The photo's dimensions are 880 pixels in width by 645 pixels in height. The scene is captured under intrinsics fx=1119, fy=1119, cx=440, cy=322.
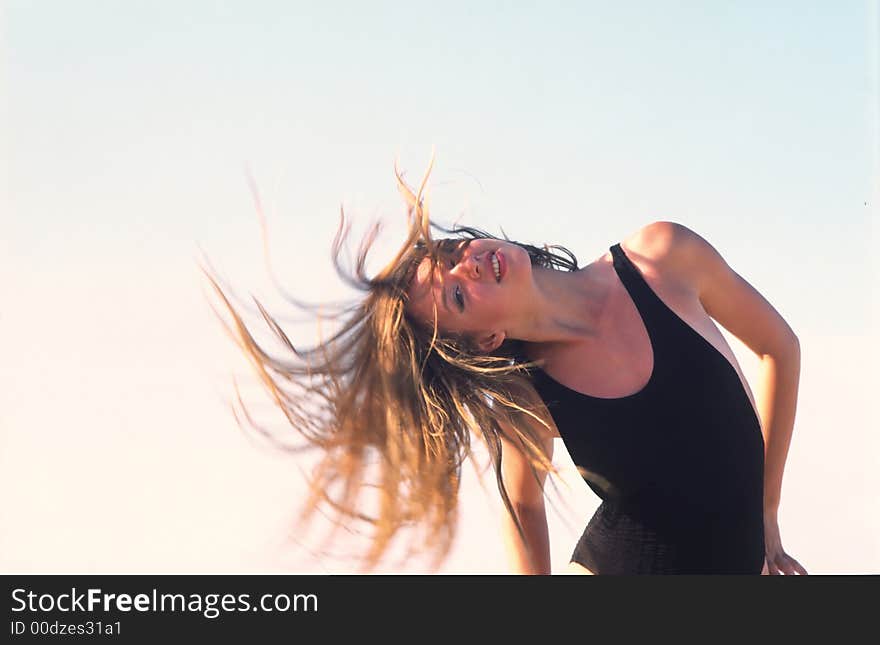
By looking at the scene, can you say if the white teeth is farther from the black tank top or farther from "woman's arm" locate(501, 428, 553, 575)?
"woman's arm" locate(501, 428, 553, 575)

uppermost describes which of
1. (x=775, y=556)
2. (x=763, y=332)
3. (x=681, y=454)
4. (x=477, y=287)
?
(x=477, y=287)

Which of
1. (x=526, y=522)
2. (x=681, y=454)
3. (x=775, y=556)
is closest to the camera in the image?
(x=681, y=454)

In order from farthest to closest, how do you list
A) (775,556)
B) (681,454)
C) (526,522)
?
(526,522) → (775,556) → (681,454)

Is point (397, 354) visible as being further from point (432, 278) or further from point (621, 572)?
point (621, 572)

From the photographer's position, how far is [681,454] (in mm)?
3736

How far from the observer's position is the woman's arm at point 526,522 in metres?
4.09

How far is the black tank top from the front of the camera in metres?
3.74

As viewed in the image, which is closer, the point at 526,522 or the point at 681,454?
the point at 681,454

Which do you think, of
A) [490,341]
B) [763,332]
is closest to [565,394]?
[490,341]

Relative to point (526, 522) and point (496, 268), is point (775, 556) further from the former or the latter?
point (496, 268)

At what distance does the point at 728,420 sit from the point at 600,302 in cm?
61

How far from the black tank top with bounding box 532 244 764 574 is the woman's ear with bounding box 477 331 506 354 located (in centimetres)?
36

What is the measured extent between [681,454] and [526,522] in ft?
2.23

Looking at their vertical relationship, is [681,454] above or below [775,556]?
above
